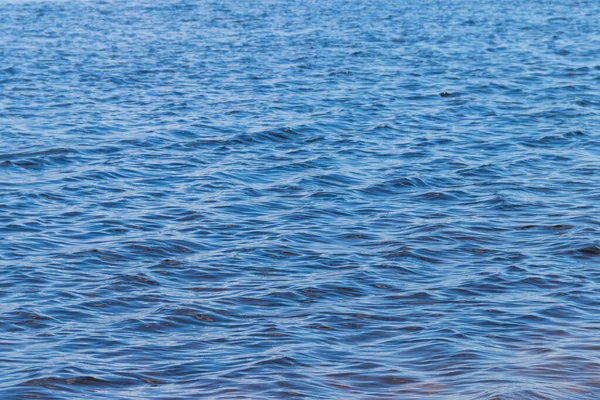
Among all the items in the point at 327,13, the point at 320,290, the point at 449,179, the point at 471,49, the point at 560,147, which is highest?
the point at 327,13

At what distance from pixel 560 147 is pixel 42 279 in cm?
1228

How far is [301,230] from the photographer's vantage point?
16266mm

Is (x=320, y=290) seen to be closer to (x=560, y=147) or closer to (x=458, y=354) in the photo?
(x=458, y=354)

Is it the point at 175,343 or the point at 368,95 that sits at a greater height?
the point at 368,95

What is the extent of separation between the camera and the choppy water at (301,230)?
11.2 meters

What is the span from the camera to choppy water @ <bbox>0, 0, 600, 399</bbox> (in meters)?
11.2

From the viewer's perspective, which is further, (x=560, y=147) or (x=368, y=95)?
(x=368, y=95)

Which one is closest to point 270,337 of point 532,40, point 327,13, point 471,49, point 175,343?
point 175,343

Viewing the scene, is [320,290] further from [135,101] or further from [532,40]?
[532,40]

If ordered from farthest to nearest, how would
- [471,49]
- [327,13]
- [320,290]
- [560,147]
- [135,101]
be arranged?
[327,13] → [471,49] → [135,101] → [560,147] → [320,290]

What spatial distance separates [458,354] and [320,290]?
266 cm

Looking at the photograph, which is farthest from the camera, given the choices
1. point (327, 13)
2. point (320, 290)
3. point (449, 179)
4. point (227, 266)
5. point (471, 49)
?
point (327, 13)

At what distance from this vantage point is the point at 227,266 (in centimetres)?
1452

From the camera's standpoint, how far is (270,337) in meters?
12.0
